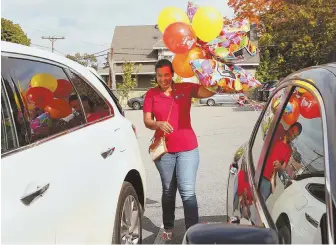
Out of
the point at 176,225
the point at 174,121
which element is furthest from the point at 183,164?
the point at 176,225

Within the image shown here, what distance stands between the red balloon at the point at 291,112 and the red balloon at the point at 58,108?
136 centimetres

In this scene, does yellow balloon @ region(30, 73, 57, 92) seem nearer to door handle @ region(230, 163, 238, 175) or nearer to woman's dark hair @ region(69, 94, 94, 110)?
woman's dark hair @ region(69, 94, 94, 110)

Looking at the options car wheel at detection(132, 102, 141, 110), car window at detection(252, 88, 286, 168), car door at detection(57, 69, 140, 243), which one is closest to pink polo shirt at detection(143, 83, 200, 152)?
car door at detection(57, 69, 140, 243)

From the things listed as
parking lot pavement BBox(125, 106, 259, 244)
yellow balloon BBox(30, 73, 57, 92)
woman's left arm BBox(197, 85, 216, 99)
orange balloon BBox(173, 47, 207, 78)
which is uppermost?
orange balloon BBox(173, 47, 207, 78)

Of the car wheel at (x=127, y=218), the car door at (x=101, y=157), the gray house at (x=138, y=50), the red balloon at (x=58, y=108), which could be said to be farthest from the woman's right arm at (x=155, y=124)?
the gray house at (x=138, y=50)

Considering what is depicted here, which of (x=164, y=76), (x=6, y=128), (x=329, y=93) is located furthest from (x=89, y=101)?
(x=329, y=93)

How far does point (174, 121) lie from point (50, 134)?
1530mm

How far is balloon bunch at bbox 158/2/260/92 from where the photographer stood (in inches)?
139

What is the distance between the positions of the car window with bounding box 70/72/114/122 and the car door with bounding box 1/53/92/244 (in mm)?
194

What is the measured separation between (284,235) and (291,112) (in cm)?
89

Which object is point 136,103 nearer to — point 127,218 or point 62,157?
point 127,218

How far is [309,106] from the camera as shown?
2.04m

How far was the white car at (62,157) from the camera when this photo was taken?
1.88 metres

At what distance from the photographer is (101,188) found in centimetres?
264
